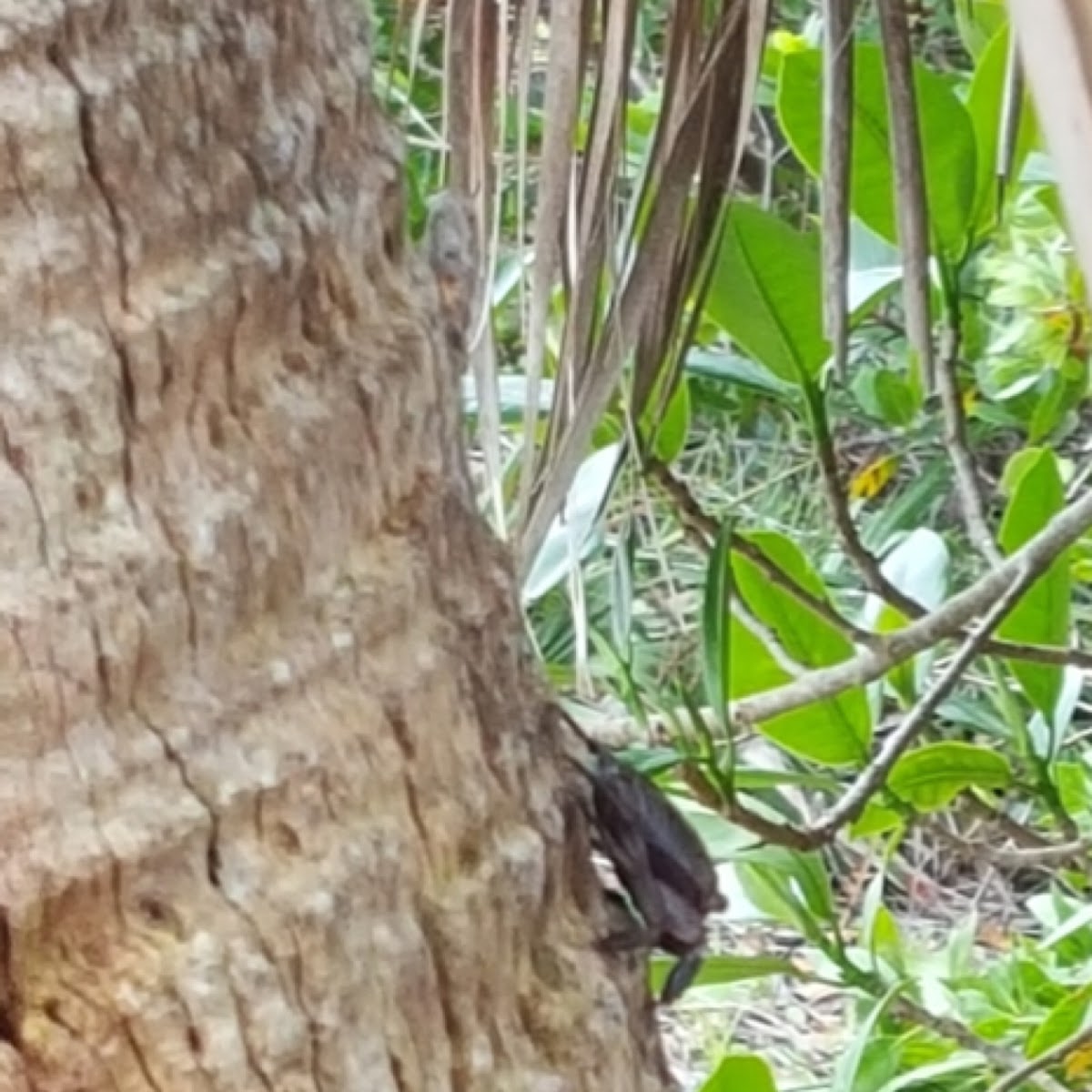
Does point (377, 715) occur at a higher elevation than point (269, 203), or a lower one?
lower

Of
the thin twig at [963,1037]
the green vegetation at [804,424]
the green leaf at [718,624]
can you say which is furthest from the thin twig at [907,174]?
the thin twig at [963,1037]

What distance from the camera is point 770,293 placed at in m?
0.84

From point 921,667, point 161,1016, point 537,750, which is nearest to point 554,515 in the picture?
point 537,750

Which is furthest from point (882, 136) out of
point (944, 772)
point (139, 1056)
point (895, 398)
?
point (139, 1056)

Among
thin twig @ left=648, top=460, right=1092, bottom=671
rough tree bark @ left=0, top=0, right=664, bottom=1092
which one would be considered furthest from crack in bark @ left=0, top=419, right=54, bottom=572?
thin twig @ left=648, top=460, right=1092, bottom=671

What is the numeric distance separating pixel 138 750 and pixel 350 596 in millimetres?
64

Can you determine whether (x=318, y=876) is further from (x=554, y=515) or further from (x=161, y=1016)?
(x=554, y=515)

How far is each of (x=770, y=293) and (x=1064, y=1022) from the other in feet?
1.26

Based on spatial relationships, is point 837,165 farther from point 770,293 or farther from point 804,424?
point 804,424

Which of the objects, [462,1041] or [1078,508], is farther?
[1078,508]

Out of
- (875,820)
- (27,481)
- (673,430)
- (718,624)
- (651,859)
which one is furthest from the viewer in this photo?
(875,820)

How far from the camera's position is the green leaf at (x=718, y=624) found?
746mm

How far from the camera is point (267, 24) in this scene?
48 centimetres

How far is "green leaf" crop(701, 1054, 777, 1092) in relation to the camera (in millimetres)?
795
